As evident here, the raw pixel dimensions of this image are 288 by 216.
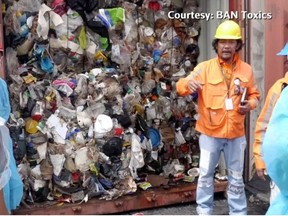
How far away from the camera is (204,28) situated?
19.2 ft

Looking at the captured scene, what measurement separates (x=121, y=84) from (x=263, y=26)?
59.4 inches

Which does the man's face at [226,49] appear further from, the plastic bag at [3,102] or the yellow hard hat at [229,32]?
the plastic bag at [3,102]

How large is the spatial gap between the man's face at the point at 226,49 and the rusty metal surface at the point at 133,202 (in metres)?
1.44

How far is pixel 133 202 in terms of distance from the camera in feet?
16.9

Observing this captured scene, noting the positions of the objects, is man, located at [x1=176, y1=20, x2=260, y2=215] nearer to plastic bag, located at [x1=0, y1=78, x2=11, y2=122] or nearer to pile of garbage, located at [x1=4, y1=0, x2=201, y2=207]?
pile of garbage, located at [x1=4, y1=0, x2=201, y2=207]

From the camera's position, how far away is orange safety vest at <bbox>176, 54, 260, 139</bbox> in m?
4.42

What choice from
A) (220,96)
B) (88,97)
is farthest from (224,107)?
(88,97)

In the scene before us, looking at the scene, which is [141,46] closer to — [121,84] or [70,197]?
[121,84]

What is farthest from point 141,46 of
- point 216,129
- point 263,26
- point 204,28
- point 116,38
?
point 216,129

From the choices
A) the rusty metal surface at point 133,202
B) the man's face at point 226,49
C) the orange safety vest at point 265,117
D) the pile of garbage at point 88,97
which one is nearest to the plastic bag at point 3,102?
the pile of garbage at point 88,97

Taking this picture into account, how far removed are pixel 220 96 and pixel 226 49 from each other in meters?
0.41

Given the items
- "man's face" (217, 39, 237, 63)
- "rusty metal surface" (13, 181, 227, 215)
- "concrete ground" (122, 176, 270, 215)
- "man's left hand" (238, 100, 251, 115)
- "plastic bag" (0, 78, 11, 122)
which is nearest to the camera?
"plastic bag" (0, 78, 11, 122)

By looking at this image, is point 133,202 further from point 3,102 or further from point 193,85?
point 3,102

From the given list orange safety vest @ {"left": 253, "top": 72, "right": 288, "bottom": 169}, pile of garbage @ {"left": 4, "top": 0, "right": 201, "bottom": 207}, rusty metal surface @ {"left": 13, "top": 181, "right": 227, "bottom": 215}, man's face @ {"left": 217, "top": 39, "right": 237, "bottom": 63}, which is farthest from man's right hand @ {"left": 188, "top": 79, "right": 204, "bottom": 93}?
rusty metal surface @ {"left": 13, "top": 181, "right": 227, "bottom": 215}
